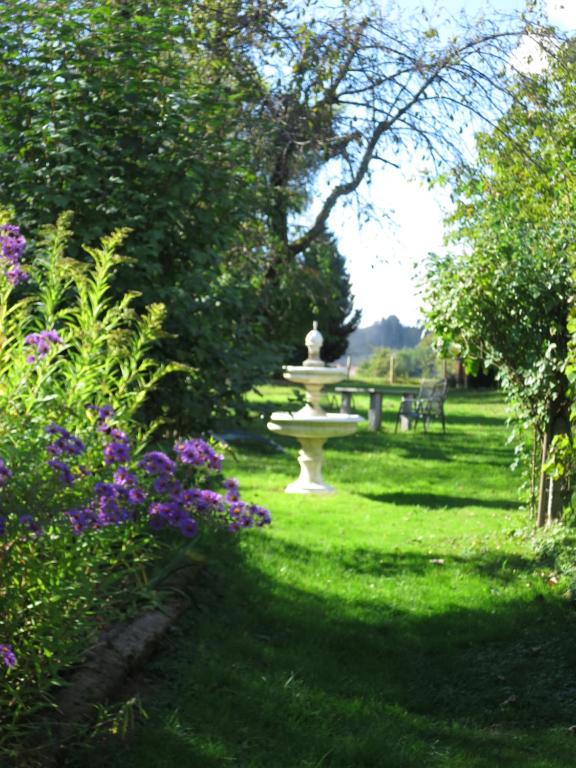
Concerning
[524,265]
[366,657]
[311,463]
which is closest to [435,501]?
[311,463]

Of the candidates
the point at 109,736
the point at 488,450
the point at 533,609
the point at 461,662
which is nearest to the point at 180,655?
the point at 109,736

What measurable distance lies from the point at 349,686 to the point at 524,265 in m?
3.89

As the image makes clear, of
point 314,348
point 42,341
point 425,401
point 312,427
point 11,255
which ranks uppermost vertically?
point 11,255

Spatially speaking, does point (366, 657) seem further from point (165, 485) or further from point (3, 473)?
point (3, 473)

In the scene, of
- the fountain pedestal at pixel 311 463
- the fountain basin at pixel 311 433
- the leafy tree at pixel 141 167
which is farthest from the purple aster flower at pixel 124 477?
the fountain pedestal at pixel 311 463

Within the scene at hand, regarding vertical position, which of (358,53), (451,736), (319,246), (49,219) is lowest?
(451,736)

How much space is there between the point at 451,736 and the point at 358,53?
6322 mm

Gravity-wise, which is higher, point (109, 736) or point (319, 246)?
point (319, 246)

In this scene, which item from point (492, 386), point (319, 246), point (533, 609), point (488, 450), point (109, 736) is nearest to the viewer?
point (109, 736)

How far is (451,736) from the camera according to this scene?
15.1 feet

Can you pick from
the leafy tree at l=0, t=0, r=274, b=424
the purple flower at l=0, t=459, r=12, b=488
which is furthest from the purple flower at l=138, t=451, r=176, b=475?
the leafy tree at l=0, t=0, r=274, b=424

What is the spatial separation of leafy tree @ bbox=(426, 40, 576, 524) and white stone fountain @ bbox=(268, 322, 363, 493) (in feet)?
9.75

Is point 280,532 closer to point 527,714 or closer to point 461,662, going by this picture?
point 461,662

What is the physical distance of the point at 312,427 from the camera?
11.7 m
